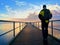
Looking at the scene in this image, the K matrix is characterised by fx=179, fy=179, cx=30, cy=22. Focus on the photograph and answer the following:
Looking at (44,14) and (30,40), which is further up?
(44,14)

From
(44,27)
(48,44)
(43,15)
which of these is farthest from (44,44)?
(43,15)

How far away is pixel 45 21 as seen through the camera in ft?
30.8

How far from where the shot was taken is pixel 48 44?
30.5 ft

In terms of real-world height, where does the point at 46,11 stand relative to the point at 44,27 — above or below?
above

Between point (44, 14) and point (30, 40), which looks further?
point (30, 40)

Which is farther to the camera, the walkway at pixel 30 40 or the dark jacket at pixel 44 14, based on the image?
the walkway at pixel 30 40

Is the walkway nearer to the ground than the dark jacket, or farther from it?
nearer to the ground

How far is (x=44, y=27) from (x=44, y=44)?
0.91m

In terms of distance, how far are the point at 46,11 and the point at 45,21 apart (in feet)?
1.87

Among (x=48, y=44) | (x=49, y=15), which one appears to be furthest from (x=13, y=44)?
(x=49, y=15)

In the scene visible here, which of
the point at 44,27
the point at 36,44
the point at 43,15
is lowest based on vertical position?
the point at 36,44

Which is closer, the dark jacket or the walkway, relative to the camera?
the dark jacket

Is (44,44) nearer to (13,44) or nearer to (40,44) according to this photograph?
(40,44)

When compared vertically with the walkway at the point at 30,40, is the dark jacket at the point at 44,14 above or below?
above
